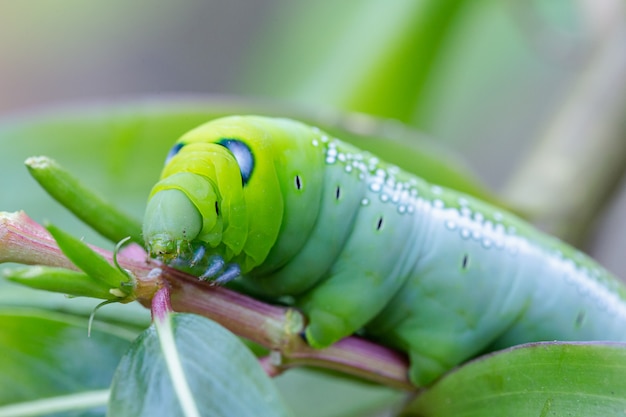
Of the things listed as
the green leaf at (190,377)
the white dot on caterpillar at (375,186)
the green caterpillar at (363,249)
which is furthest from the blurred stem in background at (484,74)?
the green leaf at (190,377)

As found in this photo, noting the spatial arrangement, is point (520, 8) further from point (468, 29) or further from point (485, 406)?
point (485, 406)

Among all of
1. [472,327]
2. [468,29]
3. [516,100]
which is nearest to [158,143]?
[472,327]

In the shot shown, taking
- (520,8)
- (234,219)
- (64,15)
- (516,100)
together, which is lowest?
(64,15)

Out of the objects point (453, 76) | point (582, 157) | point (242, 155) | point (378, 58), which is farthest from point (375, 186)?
point (453, 76)

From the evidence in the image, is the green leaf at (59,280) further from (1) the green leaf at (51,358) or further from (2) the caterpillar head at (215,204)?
(1) the green leaf at (51,358)

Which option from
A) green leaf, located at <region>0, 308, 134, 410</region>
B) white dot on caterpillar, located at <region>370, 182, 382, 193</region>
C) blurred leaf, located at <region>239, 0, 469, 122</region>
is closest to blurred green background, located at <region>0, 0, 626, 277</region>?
blurred leaf, located at <region>239, 0, 469, 122</region>

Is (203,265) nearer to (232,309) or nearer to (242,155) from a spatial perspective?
(232,309)
